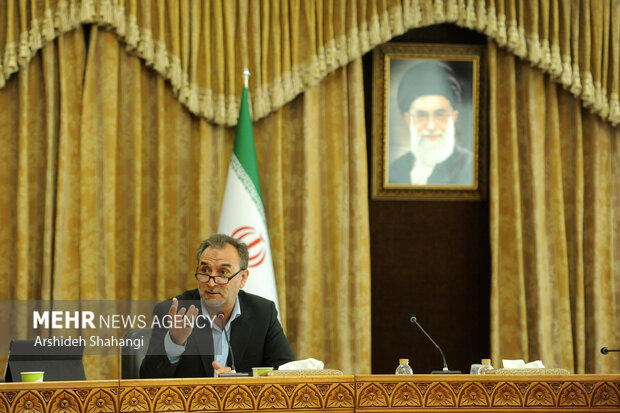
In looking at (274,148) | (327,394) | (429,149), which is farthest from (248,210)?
(327,394)

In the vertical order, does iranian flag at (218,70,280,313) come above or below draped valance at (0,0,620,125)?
below

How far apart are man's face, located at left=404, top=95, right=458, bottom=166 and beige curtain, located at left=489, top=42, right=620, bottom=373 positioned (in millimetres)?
319

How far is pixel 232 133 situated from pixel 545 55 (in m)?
2.22

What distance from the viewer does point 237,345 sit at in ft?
11.3

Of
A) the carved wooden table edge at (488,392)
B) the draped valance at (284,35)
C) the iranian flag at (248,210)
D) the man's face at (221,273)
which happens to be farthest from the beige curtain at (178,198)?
the carved wooden table edge at (488,392)

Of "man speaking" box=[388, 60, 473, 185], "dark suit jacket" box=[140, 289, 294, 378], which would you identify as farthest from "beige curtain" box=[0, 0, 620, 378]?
"dark suit jacket" box=[140, 289, 294, 378]

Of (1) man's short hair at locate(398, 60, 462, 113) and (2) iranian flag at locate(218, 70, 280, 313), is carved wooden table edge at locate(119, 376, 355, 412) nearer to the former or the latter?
(2) iranian flag at locate(218, 70, 280, 313)

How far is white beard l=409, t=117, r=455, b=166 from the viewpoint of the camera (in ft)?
18.2

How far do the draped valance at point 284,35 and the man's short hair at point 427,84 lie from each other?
0.99 ft

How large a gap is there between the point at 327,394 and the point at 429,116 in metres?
3.51

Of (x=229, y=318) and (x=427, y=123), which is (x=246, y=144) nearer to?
(x=427, y=123)

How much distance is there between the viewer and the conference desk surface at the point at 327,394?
7.29 feet

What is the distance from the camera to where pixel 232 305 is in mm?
3549

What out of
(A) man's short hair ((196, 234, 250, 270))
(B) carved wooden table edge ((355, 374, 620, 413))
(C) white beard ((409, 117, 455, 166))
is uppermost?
(C) white beard ((409, 117, 455, 166))
